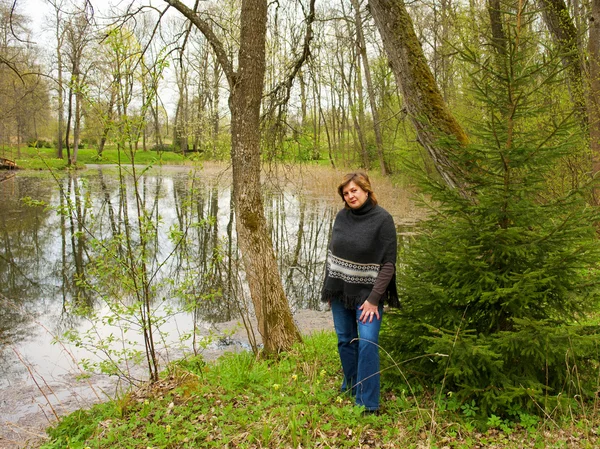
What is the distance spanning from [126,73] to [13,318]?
5268 millimetres

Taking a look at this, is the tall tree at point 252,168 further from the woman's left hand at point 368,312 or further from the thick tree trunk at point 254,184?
the woman's left hand at point 368,312

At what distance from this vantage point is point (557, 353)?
10.6 feet

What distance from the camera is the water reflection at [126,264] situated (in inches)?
195

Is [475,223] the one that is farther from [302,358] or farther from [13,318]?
[13,318]

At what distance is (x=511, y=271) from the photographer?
10.6 feet

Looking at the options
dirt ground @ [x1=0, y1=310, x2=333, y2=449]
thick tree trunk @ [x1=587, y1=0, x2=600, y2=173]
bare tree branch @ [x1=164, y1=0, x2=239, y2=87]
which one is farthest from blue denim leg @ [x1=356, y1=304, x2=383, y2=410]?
thick tree trunk @ [x1=587, y1=0, x2=600, y2=173]

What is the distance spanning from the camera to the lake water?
4.97m

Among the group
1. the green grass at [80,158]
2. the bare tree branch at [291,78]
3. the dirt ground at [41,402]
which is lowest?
the dirt ground at [41,402]

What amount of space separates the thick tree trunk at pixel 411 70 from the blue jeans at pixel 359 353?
2.02m

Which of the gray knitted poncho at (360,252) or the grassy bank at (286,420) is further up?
the gray knitted poncho at (360,252)

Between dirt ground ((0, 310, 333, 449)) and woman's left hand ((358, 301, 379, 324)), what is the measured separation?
189 cm

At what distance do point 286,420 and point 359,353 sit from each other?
0.72m

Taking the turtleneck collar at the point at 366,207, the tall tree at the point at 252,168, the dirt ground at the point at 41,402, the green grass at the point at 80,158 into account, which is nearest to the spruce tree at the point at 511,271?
the turtleneck collar at the point at 366,207

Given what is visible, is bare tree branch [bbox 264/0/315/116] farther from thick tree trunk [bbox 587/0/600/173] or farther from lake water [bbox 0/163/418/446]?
thick tree trunk [bbox 587/0/600/173]
